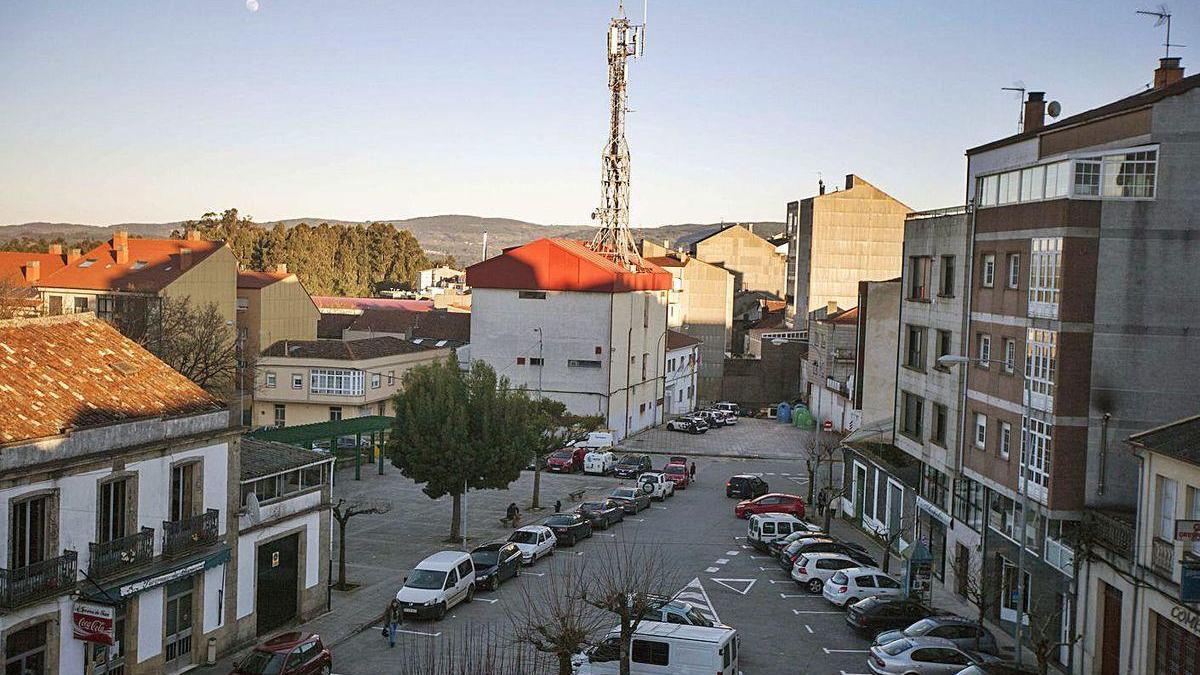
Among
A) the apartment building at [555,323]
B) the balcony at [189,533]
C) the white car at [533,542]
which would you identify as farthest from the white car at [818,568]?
the apartment building at [555,323]

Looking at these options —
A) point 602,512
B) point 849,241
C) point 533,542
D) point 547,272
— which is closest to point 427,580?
point 533,542

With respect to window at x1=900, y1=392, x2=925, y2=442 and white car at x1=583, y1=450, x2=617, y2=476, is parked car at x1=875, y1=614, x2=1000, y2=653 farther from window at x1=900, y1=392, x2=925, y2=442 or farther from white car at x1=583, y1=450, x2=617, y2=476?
white car at x1=583, y1=450, x2=617, y2=476

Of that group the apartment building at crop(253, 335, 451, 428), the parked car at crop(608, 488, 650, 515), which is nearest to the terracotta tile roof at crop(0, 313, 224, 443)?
the parked car at crop(608, 488, 650, 515)

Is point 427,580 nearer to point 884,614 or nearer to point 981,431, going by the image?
point 884,614

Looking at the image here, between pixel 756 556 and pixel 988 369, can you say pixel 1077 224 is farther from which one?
pixel 756 556

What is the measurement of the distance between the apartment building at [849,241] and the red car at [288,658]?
7824 cm

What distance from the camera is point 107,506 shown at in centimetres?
2186

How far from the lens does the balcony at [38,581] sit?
760 inches

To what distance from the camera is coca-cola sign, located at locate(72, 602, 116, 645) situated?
67.0ft

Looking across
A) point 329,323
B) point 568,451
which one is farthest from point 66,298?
point 568,451

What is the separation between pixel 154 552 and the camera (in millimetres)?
22984

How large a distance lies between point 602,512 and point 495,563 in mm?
10732

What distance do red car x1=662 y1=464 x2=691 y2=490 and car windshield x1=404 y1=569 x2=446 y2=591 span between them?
2509cm

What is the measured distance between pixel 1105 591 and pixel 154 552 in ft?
70.3
